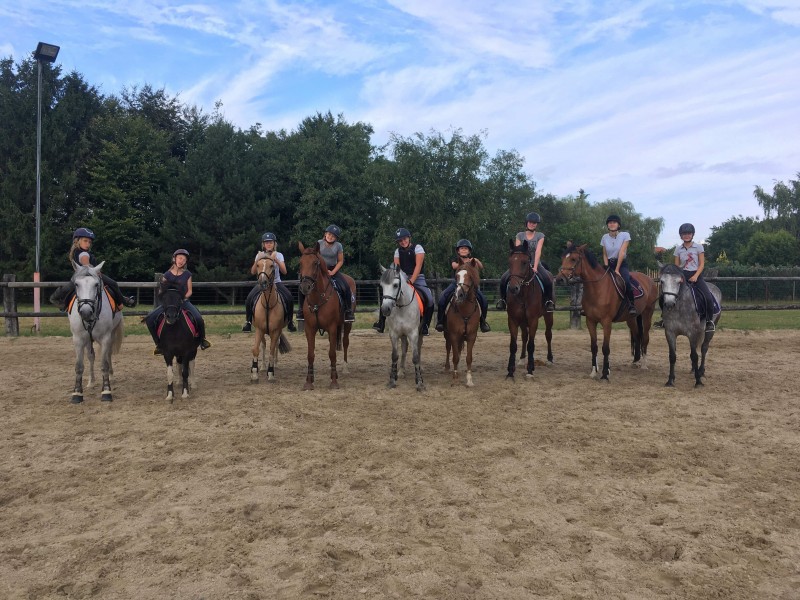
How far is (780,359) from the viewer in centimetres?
1172

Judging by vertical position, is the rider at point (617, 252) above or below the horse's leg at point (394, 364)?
above

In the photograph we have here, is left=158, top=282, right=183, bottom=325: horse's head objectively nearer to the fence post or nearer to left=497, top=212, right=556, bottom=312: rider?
left=497, top=212, right=556, bottom=312: rider

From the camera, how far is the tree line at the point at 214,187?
33.0 meters

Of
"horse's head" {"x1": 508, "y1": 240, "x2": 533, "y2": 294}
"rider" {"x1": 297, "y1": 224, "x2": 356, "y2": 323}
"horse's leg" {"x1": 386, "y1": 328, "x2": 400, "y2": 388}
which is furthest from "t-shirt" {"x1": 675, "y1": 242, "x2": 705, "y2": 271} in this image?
"rider" {"x1": 297, "y1": 224, "x2": 356, "y2": 323}

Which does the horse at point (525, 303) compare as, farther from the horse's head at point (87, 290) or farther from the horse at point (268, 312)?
the horse's head at point (87, 290)

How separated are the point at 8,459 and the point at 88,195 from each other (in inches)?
1339

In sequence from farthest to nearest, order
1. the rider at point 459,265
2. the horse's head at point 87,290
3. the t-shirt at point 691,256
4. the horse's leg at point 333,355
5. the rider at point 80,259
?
the t-shirt at point 691,256
the rider at point 459,265
the horse's leg at point 333,355
the rider at point 80,259
the horse's head at point 87,290

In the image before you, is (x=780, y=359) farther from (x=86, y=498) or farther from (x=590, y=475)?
(x=86, y=498)

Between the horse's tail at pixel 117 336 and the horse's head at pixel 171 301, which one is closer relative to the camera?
the horse's head at pixel 171 301

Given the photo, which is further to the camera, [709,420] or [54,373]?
[54,373]

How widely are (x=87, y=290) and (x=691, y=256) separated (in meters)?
9.31

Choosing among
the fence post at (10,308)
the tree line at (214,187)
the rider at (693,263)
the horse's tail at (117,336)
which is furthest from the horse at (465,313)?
the tree line at (214,187)

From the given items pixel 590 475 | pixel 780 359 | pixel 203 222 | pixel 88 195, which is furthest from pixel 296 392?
pixel 88 195

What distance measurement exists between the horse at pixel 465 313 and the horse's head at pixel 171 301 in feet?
13.3
